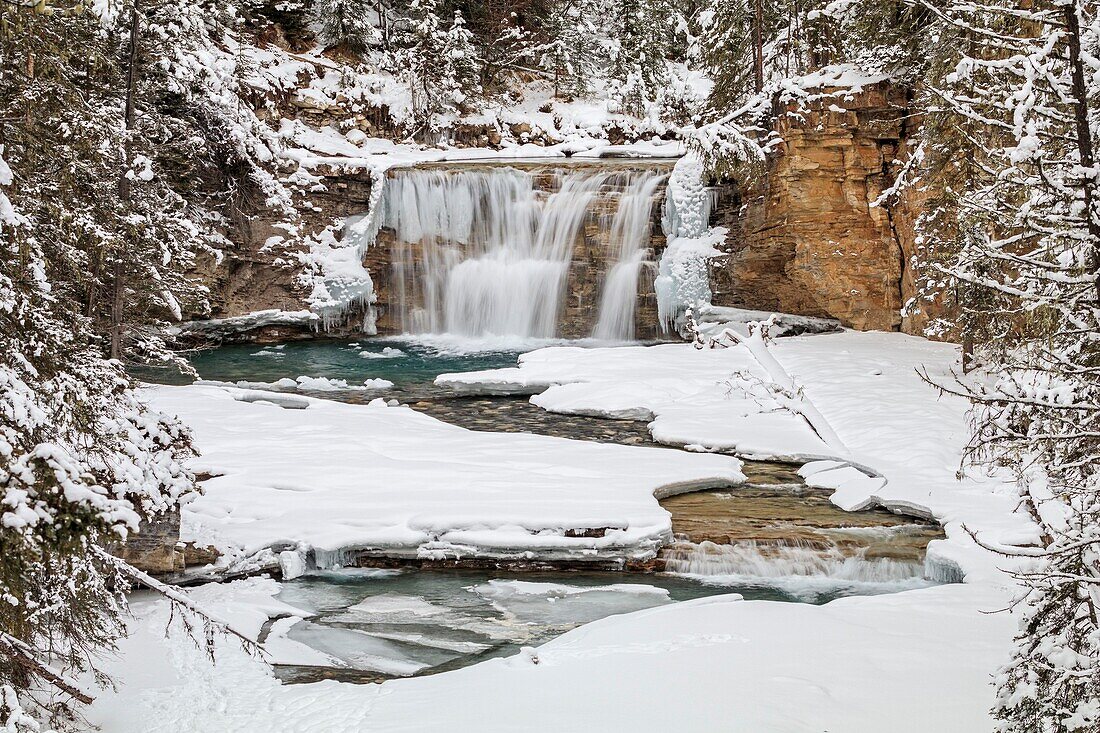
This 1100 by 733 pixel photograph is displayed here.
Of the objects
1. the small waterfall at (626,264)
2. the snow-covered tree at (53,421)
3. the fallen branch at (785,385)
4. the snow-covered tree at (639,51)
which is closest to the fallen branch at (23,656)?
the snow-covered tree at (53,421)

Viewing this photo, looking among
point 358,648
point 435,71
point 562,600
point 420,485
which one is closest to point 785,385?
point 420,485

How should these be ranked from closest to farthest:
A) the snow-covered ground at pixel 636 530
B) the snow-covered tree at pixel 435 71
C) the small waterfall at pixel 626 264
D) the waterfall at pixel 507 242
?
the snow-covered ground at pixel 636 530
the small waterfall at pixel 626 264
the waterfall at pixel 507 242
the snow-covered tree at pixel 435 71

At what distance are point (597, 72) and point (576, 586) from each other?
26.7m

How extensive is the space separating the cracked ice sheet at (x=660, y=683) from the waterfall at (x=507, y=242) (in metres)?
13.3

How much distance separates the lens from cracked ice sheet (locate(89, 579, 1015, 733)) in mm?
4602

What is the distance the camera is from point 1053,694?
3316mm

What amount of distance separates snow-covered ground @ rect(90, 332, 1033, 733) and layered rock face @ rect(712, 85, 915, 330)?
2.28 meters

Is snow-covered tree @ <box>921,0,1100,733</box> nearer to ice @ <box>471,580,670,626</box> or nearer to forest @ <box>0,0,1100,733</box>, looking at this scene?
forest @ <box>0,0,1100,733</box>

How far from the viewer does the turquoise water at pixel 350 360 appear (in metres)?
16.2

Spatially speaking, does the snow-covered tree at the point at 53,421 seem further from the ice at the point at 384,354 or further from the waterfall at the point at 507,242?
the waterfall at the point at 507,242

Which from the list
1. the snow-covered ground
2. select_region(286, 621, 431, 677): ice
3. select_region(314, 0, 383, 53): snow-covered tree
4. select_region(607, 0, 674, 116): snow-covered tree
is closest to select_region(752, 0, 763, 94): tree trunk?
the snow-covered ground

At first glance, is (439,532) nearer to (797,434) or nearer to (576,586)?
(576,586)

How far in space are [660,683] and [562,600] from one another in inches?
79.9

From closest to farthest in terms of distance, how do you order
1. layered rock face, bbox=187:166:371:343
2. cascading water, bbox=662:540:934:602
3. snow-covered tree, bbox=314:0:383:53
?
cascading water, bbox=662:540:934:602
layered rock face, bbox=187:166:371:343
snow-covered tree, bbox=314:0:383:53
